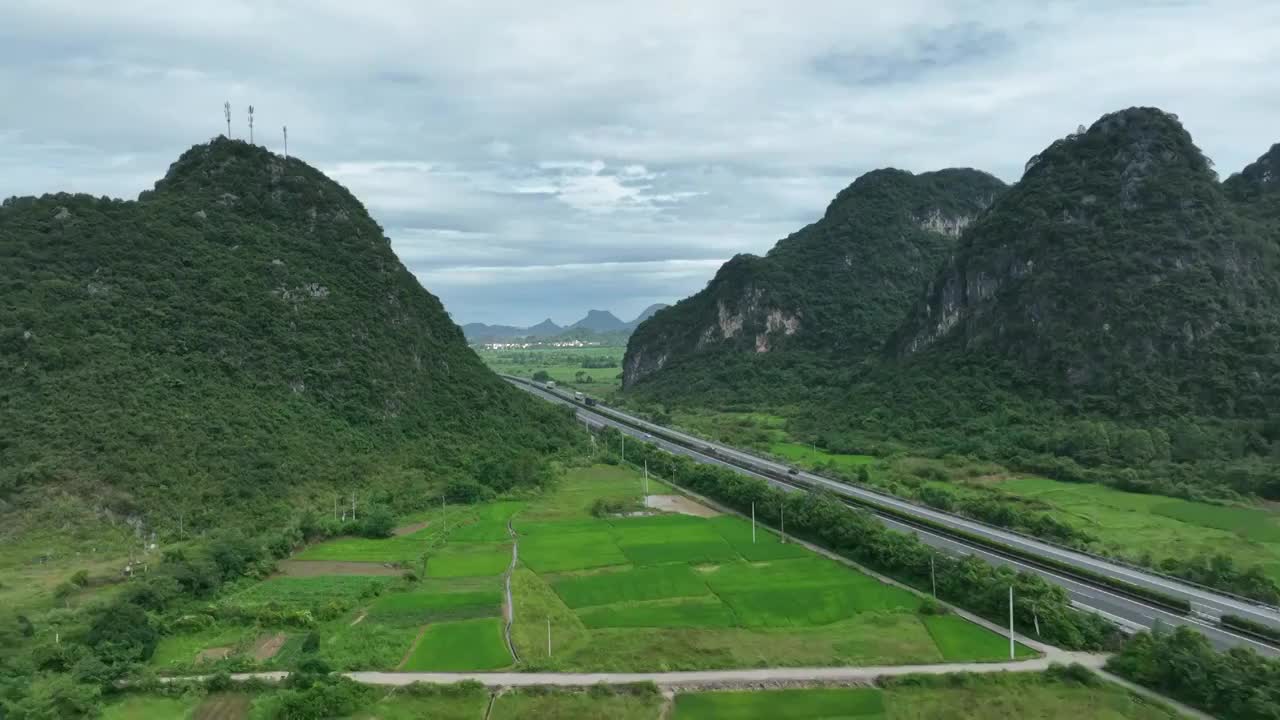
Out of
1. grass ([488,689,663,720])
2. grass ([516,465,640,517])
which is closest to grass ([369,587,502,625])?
grass ([488,689,663,720])

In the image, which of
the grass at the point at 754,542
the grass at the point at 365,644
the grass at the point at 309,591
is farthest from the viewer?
the grass at the point at 754,542

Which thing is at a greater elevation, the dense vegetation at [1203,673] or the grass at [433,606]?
the dense vegetation at [1203,673]

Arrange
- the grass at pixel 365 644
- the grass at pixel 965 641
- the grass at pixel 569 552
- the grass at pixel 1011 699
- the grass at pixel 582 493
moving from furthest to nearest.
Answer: the grass at pixel 582 493 < the grass at pixel 569 552 < the grass at pixel 365 644 < the grass at pixel 965 641 < the grass at pixel 1011 699

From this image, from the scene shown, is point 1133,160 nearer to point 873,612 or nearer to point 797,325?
point 797,325

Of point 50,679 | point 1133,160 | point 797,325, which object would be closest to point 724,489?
point 50,679

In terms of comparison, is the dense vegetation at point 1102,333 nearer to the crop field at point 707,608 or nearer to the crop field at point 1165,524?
the crop field at point 1165,524


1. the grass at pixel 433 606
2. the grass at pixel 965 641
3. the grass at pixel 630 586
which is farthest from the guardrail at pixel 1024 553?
the grass at pixel 433 606
